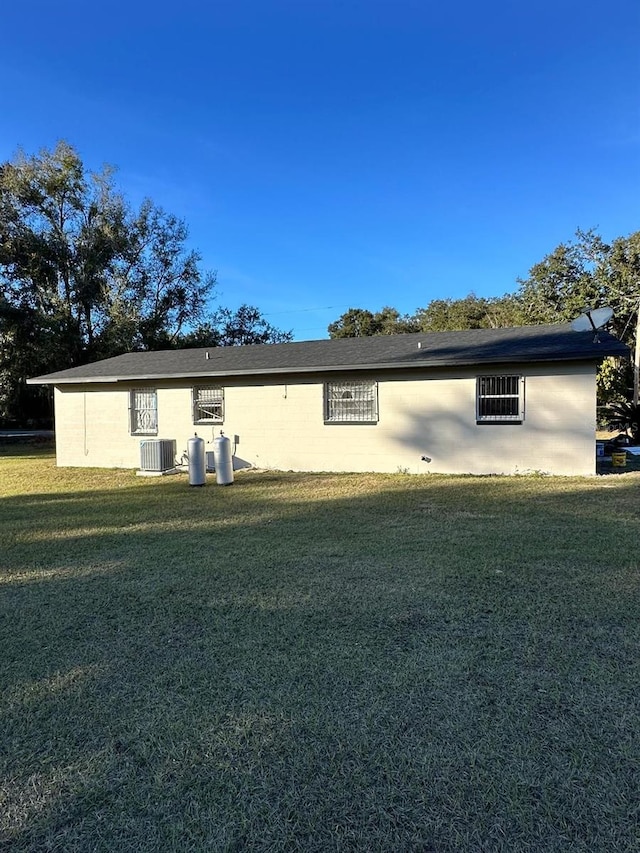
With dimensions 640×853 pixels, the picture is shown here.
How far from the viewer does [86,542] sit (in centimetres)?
555

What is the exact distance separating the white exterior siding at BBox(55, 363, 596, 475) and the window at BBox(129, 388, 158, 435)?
180 mm

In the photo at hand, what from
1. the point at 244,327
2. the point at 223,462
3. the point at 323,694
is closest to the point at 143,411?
the point at 223,462

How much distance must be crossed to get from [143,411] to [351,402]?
561 centimetres

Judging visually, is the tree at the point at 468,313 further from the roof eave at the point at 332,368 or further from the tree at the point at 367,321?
the roof eave at the point at 332,368

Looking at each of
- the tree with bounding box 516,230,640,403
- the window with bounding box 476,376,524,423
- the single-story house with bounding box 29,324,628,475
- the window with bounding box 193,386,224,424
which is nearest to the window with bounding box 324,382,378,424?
the single-story house with bounding box 29,324,628,475

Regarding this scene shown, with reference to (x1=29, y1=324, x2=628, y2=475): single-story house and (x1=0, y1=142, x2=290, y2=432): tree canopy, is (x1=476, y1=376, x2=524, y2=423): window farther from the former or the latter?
(x1=0, y1=142, x2=290, y2=432): tree canopy

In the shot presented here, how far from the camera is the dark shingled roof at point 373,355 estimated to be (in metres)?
9.65

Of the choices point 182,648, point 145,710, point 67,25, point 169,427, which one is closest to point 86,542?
point 182,648

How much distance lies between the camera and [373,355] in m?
11.2

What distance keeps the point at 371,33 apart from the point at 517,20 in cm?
330

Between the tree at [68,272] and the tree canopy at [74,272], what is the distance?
43mm

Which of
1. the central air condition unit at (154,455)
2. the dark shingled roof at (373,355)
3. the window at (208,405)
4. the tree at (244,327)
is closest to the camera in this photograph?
the dark shingled roof at (373,355)

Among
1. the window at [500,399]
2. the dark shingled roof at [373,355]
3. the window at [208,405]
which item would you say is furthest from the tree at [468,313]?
the window at [208,405]

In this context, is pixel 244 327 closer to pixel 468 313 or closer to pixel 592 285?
pixel 468 313
